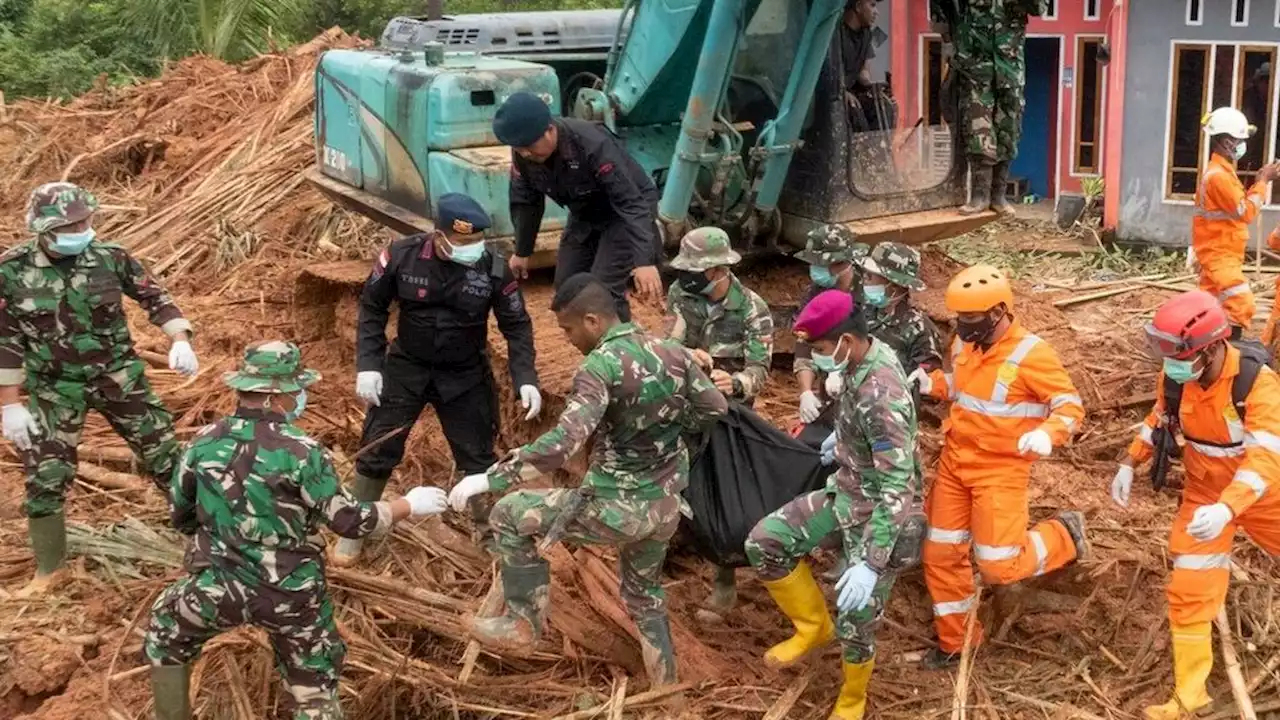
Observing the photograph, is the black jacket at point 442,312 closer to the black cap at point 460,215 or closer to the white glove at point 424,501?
the black cap at point 460,215

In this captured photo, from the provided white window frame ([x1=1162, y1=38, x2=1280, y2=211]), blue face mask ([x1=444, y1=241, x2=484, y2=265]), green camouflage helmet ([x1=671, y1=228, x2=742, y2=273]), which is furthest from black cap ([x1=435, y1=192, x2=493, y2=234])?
white window frame ([x1=1162, y1=38, x2=1280, y2=211])

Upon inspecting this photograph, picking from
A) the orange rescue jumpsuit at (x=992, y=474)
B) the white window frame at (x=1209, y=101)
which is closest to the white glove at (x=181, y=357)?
the orange rescue jumpsuit at (x=992, y=474)

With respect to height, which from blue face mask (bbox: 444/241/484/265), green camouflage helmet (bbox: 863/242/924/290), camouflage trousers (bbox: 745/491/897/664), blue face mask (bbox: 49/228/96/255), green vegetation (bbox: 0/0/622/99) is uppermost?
green vegetation (bbox: 0/0/622/99)

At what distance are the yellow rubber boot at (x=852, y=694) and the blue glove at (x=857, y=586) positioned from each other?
53cm

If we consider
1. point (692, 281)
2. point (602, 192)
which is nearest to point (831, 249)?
point (692, 281)

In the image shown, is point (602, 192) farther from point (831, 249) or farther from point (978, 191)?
point (978, 191)

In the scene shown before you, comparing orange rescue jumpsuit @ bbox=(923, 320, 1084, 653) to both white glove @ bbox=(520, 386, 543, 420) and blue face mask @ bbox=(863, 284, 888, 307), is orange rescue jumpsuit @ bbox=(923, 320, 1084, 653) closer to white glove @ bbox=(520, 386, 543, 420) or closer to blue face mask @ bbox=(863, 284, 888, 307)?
blue face mask @ bbox=(863, 284, 888, 307)

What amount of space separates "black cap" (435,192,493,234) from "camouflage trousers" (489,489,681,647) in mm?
1375

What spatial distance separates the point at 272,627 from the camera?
4.79m

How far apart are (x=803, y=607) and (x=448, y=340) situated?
208 cm

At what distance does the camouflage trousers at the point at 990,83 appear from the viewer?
7883 mm

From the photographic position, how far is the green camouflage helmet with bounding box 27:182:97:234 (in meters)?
6.18

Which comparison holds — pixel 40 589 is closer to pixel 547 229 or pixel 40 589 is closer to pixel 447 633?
pixel 447 633

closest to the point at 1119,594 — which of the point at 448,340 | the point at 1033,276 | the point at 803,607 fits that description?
the point at 803,607
